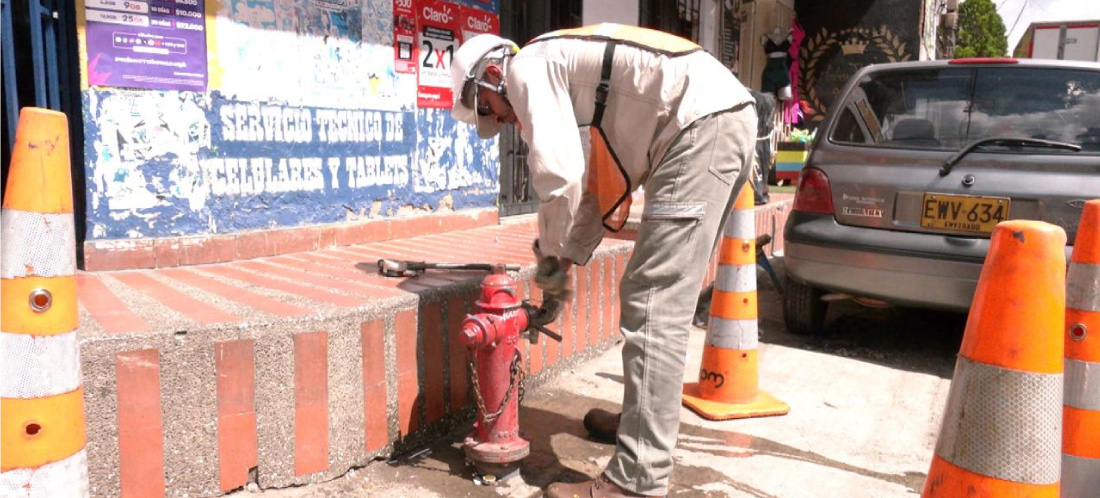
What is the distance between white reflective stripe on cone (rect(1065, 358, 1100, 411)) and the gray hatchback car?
1.43m

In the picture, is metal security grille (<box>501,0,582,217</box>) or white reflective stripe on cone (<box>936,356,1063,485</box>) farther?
metal security grille (<box>501,0,582,217</box>)

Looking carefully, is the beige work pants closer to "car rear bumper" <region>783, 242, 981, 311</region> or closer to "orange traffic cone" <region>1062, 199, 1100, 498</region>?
"orange traffic cone" <region>1062, 199, 1100, 498</region>

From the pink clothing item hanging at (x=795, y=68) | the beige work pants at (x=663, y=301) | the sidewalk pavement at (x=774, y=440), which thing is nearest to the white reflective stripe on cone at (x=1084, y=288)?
the sidewalk pavement at (x=774, y=440)

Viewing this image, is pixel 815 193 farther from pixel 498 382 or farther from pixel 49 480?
pixel 49 480

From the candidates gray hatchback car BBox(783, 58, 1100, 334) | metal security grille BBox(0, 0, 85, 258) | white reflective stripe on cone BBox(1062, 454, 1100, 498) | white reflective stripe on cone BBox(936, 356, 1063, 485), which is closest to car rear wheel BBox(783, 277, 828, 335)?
gray hatchback car BBox(783, 58, 1100, 334)

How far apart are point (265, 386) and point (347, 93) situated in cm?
207

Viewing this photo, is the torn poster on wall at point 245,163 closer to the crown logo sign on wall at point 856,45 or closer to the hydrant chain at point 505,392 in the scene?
the hydrant chain at point 505,392

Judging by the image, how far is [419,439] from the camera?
113 inches

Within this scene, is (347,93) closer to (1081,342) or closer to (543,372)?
(543,372)

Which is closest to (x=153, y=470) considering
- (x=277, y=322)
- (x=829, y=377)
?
(x=277, y=322)

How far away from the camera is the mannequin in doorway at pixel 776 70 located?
12.5 m

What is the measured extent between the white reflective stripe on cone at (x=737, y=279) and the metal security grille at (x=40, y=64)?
275 centimetres

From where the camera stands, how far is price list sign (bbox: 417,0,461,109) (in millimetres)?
4477

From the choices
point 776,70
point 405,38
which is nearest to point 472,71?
point 405,38
